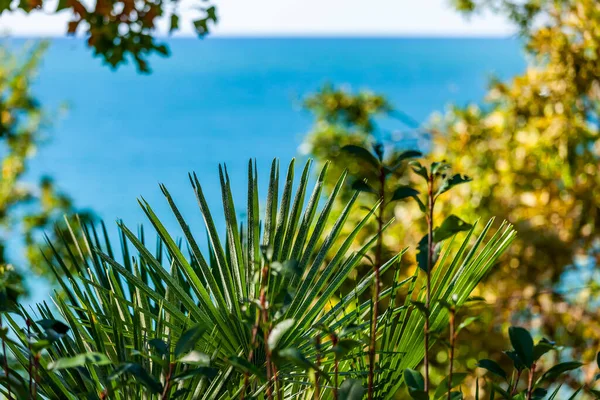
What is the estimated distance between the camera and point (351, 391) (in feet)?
2.40

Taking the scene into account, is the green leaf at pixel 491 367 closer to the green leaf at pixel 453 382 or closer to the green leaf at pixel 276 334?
the green leaf at pixel 453 382

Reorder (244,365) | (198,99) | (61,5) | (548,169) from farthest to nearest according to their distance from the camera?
(198,99) → (548,169) → (61,5) → (244,365)

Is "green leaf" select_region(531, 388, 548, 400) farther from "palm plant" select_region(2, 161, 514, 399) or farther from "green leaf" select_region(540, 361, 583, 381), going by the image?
"palm plant" select_region(2, 161, 514, 399)

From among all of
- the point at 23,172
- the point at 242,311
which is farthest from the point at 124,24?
the point at 23,172

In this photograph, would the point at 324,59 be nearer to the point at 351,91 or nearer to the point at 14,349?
the point at 351,91

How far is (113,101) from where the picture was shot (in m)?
23.3

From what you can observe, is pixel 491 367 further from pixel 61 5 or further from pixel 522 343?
pixel 61 5

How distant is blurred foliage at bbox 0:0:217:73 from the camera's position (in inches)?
80.2

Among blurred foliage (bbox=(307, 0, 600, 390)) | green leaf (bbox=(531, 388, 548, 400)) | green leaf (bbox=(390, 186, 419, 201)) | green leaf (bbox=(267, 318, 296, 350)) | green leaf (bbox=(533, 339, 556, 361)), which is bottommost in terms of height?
green leaf (bbox=(531, 388, 548, 400))

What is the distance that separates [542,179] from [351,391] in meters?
3.58

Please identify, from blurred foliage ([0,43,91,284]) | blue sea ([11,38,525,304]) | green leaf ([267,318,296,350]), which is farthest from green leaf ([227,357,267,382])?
blue sea ([11,38,525,304])

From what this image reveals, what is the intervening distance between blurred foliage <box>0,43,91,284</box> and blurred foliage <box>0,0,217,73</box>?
24.0 ft

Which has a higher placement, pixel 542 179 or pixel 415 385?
pixel 542 179

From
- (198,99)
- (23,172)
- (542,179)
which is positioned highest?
(198,99)
